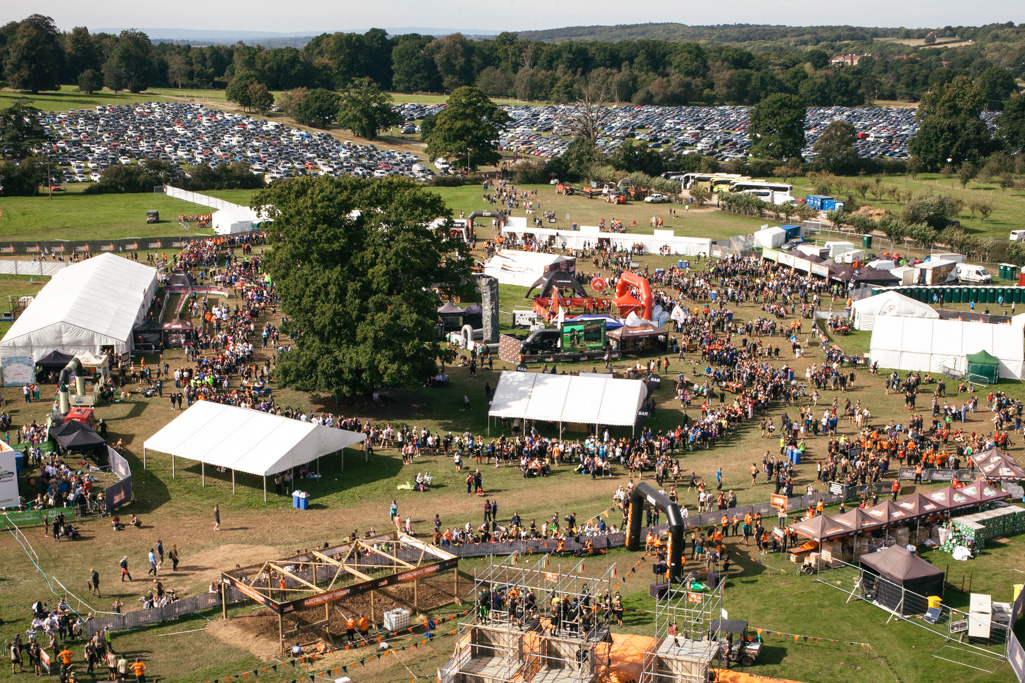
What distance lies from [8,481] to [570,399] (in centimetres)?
2034

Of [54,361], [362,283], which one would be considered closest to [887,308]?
[362,283]

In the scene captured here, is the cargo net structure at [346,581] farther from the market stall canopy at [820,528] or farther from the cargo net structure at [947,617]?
the cargo net structure at [947,617]

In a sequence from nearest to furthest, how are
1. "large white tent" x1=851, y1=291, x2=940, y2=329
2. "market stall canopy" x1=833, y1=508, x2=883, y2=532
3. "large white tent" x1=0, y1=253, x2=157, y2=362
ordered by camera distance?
1. "market stall canopy" x1=833, y1=508, x2=883, y2=532
2. "large white tent" x1=0, y1=253, x2=157, y2=362
3. "large white tent" x1=851, y1=291, x2=940, y2=329

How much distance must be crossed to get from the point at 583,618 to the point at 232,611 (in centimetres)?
988

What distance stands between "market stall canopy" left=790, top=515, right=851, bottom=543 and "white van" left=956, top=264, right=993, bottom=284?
42831mm

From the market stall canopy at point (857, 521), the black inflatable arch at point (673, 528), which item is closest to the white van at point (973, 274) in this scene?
the market stall canopy at point (857, 521)

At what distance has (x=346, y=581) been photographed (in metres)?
27.6

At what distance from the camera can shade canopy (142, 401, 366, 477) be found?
112ft

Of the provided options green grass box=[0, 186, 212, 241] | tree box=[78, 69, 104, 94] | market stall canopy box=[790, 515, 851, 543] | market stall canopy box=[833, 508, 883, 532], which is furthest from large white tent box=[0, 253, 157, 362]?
tree box=[78, 69, 104, 94]

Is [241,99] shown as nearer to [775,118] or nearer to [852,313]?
[775,118]

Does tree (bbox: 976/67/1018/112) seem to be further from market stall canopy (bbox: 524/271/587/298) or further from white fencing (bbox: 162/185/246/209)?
market stall canopy (bbox: 524/271/587/298)

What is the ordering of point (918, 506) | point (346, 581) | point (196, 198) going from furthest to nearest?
point (196, 198) < point (918, 506) < point (346, 581)

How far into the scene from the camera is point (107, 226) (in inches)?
3233

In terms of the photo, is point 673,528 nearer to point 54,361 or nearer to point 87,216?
point 54,361
